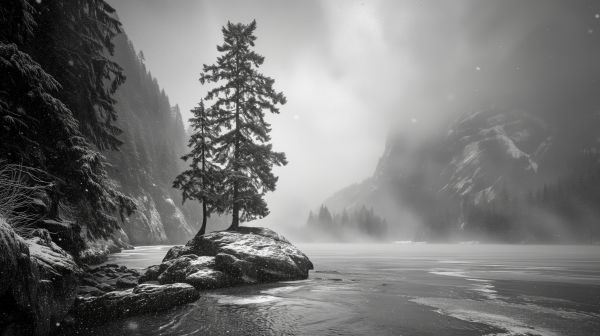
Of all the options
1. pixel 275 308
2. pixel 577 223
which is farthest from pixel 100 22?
pixel 577 223

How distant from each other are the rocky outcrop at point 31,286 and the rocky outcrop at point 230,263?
7.12 m

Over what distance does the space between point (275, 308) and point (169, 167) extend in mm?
105731

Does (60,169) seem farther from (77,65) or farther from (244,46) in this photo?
(244,46)

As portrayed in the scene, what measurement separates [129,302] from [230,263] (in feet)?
22.0

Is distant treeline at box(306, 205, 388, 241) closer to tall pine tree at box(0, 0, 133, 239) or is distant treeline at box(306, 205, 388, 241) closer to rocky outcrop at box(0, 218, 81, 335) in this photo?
tall pine tree at box(0, 0, 133, 239)

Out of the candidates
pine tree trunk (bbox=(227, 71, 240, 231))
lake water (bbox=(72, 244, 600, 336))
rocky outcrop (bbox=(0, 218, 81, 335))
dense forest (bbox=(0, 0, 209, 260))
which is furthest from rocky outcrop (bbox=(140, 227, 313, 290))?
rocky outcrop (bbox=(0, 218, 81, 335))

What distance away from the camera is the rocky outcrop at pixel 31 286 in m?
4.39

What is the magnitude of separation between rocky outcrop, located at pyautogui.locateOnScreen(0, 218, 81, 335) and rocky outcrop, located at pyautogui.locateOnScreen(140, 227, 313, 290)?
280 inches

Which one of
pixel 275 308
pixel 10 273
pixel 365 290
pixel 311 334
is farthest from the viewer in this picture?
pixel 365 290

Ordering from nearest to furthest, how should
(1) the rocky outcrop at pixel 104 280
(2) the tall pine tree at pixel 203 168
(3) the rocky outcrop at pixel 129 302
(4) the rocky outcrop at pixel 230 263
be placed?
(3) the rocky outcrop at pixel 129 302, (1) the rocky outcrop at pixel 104 280, (4) the rocky outcrop at pixel 230 263, (2) the tall pine tree at pixel 203 168

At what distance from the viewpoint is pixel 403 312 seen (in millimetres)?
8031

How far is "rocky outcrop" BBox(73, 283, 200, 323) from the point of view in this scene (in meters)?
7.42

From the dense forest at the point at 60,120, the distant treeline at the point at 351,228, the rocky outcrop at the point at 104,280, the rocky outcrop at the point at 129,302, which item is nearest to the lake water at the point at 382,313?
the rocky outcrop at the point at 129,302

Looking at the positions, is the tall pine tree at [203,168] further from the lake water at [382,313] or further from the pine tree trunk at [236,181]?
the lake water at [382,313]
